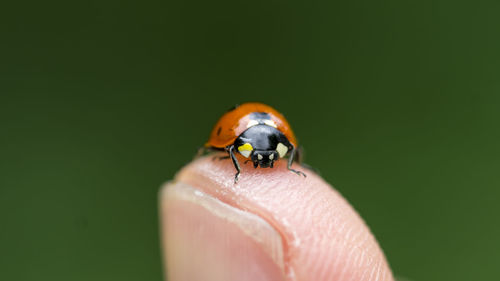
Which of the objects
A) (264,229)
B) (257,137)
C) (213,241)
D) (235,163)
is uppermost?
(257,137)

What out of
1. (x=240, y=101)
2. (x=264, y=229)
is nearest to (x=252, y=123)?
(x=264, y=229)

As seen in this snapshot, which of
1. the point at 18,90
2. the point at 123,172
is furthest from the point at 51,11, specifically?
the point at 123,172

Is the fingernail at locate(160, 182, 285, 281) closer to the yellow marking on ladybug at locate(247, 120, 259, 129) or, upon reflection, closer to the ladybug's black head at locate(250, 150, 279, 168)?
the ladybug's black head at locate(250, 150, 279, 168)

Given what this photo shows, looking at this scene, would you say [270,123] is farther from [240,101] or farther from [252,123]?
[240,101]

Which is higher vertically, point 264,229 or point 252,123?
point 252,123

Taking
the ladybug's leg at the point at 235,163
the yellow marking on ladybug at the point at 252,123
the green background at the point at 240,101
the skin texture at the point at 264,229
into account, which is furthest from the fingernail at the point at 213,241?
the green background at the point at 240,101

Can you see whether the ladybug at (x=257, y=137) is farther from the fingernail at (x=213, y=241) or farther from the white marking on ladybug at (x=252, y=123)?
the fingernail at (x=213, y=241)
